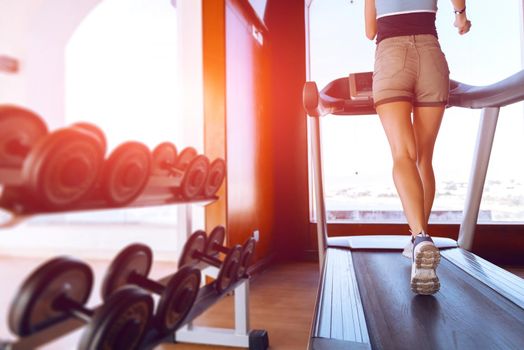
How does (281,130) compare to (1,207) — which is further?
(281,130)

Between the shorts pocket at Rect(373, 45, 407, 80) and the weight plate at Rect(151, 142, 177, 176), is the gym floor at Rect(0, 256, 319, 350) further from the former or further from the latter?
the shorts pocket at Rect(373, 45, 407, 80)

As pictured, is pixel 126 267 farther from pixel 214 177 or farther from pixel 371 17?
pixel 371 17

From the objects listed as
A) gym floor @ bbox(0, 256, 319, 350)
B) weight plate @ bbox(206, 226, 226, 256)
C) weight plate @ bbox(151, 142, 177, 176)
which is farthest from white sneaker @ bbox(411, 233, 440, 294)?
weight plate @ bbox(151, 142, 177, 176)

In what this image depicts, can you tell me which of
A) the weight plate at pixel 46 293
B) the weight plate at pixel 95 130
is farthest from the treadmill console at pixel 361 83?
the weight plate at pixel 46 293

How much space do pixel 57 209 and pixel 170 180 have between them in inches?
16.7

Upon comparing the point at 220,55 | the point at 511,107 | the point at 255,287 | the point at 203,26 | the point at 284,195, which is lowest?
the point at 255,287

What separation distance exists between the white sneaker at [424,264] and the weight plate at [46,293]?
3.14 ft

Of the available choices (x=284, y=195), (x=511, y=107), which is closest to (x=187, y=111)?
(x=284, y=195)

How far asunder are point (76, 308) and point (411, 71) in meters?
1.26

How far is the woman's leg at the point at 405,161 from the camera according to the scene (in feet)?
4.33

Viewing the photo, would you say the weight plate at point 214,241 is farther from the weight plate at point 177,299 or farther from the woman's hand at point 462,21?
the woman's hand at point 462,21

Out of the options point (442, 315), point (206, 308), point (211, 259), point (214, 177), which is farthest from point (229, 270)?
point (442, 315)

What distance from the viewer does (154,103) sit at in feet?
5.66

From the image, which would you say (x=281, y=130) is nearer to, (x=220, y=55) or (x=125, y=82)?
A: (x=220, y=55)
